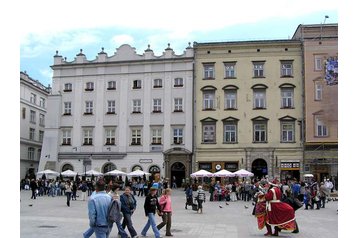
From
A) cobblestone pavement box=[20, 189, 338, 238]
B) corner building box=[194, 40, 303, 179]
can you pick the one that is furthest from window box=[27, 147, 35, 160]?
cobblestone pavement box=[20, 189, 338, 238]

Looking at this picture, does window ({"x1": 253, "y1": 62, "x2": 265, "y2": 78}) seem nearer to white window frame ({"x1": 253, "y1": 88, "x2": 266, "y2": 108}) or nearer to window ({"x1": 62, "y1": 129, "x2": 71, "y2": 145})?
white window frame ({"x1": 253, "y1": 88, "x2": 266, "y2": 108})

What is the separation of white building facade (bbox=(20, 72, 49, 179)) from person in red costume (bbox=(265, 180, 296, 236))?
4947 cm

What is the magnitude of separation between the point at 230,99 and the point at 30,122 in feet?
97.3

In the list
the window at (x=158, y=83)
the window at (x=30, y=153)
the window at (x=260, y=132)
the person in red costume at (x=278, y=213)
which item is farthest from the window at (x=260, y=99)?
the person in red costume at (x=278, y=213)

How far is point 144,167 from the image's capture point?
49875 mm

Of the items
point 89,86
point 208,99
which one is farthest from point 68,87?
point 208,99

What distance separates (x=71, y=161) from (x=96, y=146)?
341 cm

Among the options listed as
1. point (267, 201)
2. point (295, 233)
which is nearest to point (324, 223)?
point (295, 233)

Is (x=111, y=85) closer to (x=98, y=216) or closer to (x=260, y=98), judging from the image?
(x=260, y=98)

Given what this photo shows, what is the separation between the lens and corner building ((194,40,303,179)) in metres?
48.1

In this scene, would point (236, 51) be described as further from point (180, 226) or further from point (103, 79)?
point (180, 226)

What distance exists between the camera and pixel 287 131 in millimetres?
48156

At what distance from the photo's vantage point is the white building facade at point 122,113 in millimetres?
49844

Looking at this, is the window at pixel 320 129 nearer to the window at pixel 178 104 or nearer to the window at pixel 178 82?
the window at pixel 178 104
